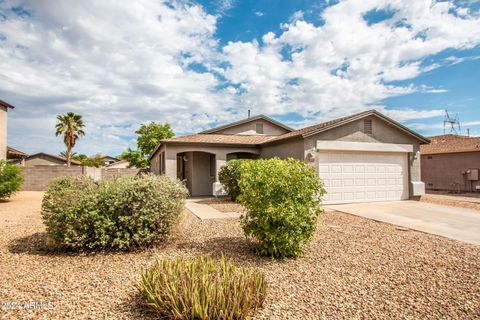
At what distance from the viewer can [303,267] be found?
4785 mm

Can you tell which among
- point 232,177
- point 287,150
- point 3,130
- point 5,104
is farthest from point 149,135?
point 287,150

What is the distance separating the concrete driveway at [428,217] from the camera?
24.1 feet

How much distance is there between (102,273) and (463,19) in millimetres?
14837

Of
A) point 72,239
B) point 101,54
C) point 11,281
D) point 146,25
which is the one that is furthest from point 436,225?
point 101,54

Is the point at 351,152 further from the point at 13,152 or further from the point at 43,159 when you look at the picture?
the point at 43,159

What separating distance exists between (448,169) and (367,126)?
12.2 meters

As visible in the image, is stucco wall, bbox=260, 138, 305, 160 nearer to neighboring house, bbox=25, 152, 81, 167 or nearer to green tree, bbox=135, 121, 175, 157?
green tree, bbox=135, 121, 175, 157

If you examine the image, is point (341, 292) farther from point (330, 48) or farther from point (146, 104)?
point (146, 104)

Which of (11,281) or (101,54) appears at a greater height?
(101,54)

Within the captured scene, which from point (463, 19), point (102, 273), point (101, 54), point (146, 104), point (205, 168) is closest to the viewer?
point (102, 273)

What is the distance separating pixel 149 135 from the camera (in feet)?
149

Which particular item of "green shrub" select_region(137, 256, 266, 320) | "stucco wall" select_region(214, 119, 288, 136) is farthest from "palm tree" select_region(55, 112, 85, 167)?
"green shrub" select_region(137, 256, 266, 320)

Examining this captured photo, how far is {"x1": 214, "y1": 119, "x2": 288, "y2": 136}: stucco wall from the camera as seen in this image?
19.3 m

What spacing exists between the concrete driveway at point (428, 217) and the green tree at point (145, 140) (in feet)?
125
